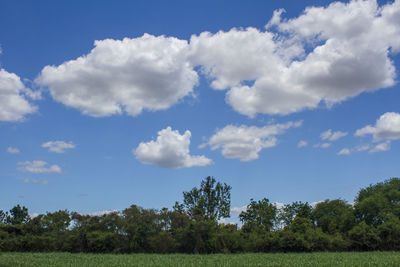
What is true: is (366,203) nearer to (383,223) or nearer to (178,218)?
(383,223)

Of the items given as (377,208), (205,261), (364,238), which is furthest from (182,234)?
(377,208)

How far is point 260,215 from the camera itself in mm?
74188

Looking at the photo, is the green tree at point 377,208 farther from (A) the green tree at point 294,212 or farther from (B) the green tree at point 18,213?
(B) the green tree at point 18,213

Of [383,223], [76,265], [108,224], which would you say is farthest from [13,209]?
[383,223]

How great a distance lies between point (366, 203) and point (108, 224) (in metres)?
48.2

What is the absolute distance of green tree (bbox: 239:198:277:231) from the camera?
73188mm

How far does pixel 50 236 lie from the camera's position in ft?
190

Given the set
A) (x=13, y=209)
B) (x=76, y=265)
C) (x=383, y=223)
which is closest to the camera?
(x=76, y=265)

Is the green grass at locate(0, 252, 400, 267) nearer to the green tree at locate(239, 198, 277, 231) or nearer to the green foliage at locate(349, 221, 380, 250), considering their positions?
the green foliage at locate(349, 221, 380, 250)

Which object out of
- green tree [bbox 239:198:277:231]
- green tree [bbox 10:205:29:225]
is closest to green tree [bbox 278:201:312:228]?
green tree [bbox 239:198:277:231]

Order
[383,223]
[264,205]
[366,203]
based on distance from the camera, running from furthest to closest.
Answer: [264,205] → [366,203] → [383,223]

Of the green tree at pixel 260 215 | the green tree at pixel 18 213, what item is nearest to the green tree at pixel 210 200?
the green tree at pixel 260 215

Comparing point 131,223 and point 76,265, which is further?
point 131,223

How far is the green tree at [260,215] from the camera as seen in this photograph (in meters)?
73.2
